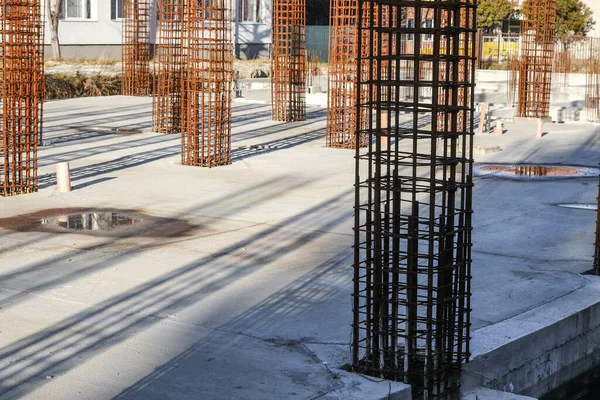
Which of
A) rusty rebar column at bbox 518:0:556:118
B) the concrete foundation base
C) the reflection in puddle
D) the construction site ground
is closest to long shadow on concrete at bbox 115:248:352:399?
the construction site ground

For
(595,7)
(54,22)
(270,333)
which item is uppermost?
(595,7)

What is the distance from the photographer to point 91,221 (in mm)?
12969

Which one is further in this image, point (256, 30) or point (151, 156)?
point (256, 30)

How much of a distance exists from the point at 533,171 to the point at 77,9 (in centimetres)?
3188

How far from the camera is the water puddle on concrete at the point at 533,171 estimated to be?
18.2 metres

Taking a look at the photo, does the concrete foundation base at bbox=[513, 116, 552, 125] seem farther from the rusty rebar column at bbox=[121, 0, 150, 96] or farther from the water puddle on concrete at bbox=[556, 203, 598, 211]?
the water puddle on concrete at bbox=[556, 203, 598, 211]

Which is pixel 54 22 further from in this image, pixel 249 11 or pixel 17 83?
pixel 17 83

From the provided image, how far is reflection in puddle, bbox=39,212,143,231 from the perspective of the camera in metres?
12.6

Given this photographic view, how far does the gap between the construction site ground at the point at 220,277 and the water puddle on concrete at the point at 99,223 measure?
0.23ft

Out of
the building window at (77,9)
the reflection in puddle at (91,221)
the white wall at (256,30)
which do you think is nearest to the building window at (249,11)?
the white wall at (256,30)

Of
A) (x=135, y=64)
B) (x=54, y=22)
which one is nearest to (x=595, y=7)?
(x=54, y=22)

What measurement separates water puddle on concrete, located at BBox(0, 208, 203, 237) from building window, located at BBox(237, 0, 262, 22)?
39.6m

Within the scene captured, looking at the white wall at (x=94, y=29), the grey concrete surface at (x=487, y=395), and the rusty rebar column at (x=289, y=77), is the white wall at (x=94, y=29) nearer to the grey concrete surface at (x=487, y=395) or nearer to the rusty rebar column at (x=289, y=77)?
the rusty rebar column at (x=289, y=77)

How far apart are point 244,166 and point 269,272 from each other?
28.7 ft
